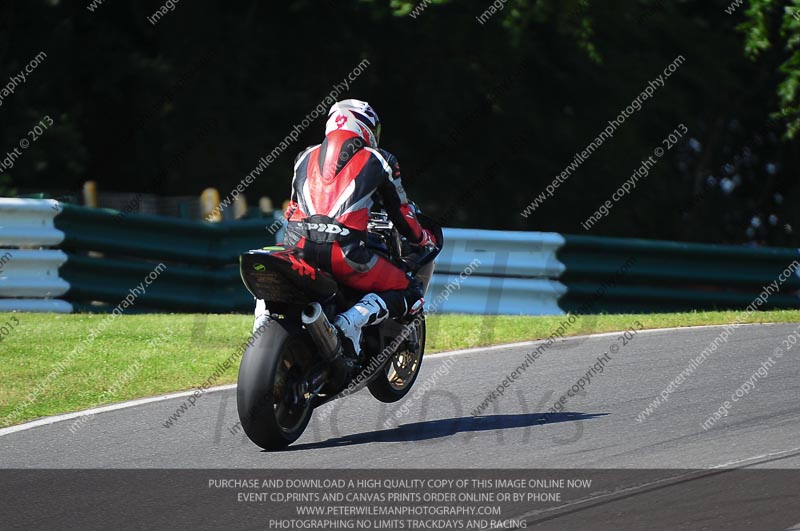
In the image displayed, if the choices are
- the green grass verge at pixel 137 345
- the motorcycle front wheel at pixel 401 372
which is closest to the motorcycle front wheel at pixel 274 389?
the motorcycle front wheel at pixel 401 372

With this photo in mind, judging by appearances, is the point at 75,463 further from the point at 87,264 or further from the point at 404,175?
the point at 404,175

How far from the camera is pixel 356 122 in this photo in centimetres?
796

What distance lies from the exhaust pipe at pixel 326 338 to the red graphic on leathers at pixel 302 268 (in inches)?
6.5

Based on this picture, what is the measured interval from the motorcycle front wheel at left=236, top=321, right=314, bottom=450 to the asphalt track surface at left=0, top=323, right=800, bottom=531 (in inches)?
5.2

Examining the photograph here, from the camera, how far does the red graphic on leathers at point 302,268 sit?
22.9 feet

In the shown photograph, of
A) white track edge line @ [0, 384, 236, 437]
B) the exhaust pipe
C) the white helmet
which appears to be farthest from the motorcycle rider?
white track edge line @ [0, 384, 236, 437]

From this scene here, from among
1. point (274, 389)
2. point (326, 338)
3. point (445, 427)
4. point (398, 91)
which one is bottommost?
point (398, 91)

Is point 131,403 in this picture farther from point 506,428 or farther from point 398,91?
point 398,91

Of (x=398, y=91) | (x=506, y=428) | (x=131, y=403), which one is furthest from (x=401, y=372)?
(x=398, y=91)

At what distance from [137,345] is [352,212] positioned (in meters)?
3.52

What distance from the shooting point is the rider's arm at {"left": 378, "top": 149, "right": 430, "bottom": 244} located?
7879 millimetres

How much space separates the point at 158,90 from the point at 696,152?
1310 centimetres

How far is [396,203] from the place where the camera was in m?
7.95

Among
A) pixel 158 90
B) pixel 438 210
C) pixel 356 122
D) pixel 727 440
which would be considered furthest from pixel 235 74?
pixel 727 440
